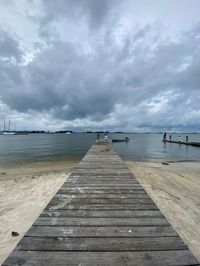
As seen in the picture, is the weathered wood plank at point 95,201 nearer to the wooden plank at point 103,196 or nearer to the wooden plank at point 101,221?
the wooden plank at point 103,196

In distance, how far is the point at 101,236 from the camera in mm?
3043

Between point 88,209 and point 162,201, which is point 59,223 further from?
point 162,201

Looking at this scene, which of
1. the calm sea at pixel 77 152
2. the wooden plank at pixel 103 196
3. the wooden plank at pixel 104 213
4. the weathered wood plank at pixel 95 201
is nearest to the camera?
the wooden plank at pixel 104 213

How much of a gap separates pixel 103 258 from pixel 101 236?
1.65ft

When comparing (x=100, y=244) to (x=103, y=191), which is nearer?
(x=100, y=244)

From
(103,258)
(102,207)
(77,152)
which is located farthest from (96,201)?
(77,152)

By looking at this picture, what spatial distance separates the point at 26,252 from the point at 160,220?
214cm

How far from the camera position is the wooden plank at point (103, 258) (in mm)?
2424

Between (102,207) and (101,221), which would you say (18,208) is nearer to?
(102,207)

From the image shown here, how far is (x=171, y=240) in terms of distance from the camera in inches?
114

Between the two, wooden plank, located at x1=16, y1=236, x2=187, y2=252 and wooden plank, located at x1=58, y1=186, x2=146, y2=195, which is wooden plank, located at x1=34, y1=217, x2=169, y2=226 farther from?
wooden plank, located at x1=58, y1=186, x2=146, y2=195

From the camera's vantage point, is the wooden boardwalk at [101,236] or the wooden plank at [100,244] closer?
the wooden boardwalk at [101,236]

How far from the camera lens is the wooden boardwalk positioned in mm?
2506

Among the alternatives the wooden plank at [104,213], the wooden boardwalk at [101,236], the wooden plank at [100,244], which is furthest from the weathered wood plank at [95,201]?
the wooden plank at [100,244]
